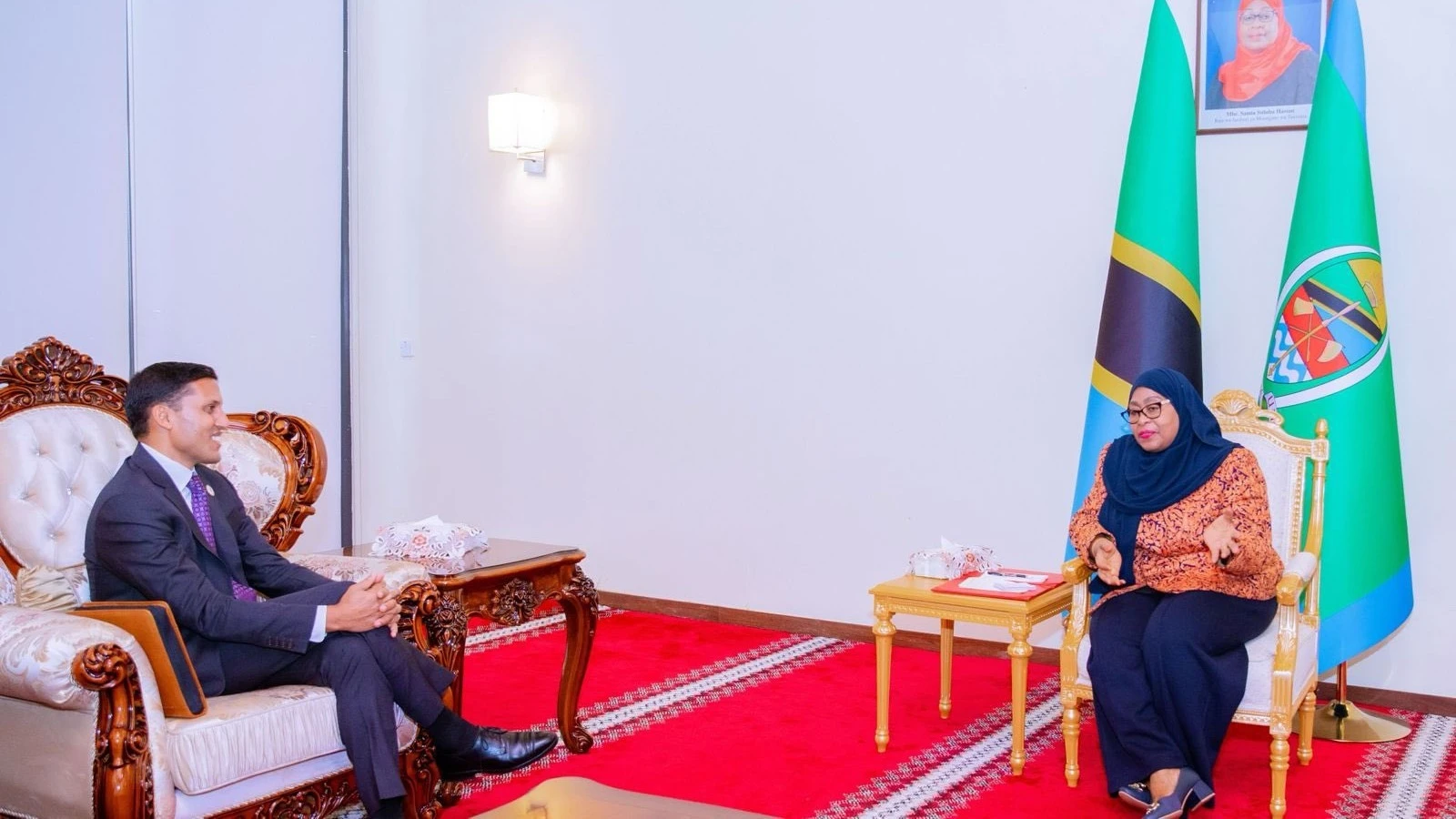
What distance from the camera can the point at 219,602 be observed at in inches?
107

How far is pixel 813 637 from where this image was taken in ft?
16.8

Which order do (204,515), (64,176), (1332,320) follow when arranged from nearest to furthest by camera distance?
1. (204,515)
2. (1332,320)
3. (64,176)

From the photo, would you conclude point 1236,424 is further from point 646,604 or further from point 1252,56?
point 646,604

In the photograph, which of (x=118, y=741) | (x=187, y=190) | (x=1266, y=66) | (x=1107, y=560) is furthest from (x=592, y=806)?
(x=187, y=190)

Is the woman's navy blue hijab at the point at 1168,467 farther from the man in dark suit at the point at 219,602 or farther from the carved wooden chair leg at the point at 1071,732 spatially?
the man in dark suit at the point at 219,602

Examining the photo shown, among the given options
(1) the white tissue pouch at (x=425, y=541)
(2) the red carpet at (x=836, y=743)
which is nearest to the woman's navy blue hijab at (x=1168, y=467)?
(2) the red carpet at (x=836, y=743)

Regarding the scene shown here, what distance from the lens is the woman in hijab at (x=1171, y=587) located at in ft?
10.2

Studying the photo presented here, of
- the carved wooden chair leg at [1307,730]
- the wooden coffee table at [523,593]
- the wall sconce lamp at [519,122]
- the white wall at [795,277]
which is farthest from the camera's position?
the wall sconce lamp at [519,122]

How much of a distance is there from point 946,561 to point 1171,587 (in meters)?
0.70

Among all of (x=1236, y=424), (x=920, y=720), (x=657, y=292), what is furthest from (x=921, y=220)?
(x=920, y=720)

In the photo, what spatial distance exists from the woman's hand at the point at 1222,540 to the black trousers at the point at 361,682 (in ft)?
6.44

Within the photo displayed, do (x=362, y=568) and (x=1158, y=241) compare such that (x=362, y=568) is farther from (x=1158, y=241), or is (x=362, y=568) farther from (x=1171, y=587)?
(x=1158, y=241)

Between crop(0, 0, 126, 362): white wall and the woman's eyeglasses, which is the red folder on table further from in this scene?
crop(0, 0, 126, 362): white wall

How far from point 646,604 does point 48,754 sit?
333 centimetres
